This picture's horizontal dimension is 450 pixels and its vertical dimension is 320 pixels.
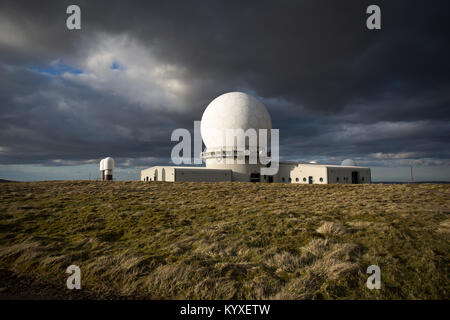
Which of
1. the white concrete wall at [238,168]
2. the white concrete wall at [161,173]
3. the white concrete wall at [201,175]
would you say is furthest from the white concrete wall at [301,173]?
the white concrete wall at [161,173]

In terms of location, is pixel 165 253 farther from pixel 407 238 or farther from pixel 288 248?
pixel 407 238

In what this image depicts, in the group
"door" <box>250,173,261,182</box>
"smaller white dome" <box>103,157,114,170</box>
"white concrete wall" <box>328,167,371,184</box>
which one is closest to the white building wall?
"white concrete wall" <box>328,167,371,184</box>

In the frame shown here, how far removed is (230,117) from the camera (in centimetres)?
3812

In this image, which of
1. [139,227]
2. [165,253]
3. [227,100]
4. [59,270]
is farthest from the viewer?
[227,100]

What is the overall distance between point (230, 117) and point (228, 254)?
106 feet

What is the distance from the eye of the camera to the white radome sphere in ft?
125

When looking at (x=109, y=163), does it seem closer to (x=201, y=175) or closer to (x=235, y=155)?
(x=201, y=175)

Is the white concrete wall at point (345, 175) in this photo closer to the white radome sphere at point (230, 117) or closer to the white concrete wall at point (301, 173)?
the white concrete wall at point (301, 173)

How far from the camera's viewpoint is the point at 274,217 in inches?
452

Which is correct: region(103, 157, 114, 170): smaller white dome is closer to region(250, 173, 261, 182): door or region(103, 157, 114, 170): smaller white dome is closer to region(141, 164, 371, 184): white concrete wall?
region(141, 164, 371, 184): white concrete wall

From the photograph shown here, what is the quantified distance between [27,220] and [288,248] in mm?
12699

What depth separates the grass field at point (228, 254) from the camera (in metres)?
5.42
